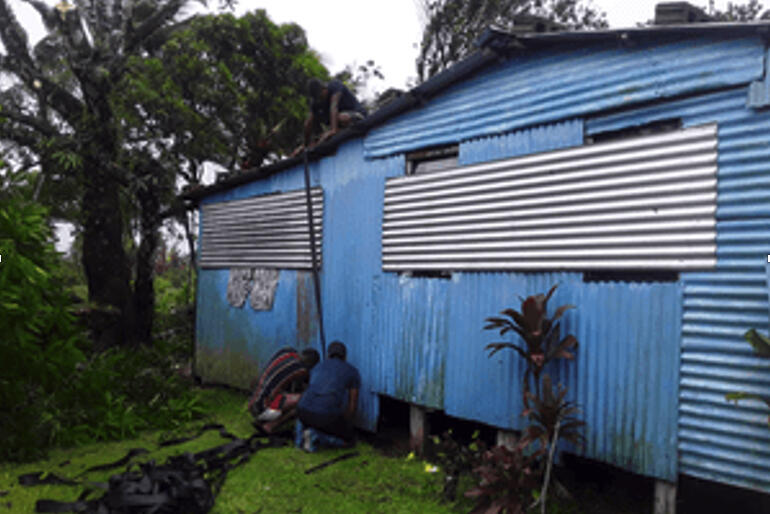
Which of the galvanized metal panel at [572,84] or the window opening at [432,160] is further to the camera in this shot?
the window opening at [432,160]

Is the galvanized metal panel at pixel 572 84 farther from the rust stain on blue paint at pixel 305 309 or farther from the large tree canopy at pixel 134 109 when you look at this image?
the large tree canopy at pixel 134 109

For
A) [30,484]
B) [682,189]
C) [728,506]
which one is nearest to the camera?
[682,189]

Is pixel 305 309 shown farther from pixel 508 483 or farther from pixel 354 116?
pixel 508 483

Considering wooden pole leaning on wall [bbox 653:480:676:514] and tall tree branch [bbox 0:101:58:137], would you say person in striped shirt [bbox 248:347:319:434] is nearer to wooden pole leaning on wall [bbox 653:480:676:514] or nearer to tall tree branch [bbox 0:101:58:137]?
wooden pole leaning on wall [bbox 653:480:676:514]

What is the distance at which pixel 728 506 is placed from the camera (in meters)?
4.62

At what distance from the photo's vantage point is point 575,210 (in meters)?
4.83

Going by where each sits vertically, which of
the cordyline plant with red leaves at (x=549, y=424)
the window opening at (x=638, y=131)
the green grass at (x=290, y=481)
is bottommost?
the green grass at (x=290, y=481)

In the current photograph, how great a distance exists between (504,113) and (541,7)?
14393 millimetres

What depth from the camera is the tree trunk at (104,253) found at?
35.9ft

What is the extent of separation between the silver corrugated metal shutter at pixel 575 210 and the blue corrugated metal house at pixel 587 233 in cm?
2

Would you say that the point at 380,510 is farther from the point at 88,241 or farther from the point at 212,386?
the point at 88,241

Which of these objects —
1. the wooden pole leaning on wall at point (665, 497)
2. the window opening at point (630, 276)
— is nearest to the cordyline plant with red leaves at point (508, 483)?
the wooden pole leaning on wall at point (665, 497)

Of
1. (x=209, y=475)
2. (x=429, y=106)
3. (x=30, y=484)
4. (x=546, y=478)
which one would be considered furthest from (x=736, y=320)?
(x=30, y=484)

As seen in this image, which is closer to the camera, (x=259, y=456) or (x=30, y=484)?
(x=30, y=484)
